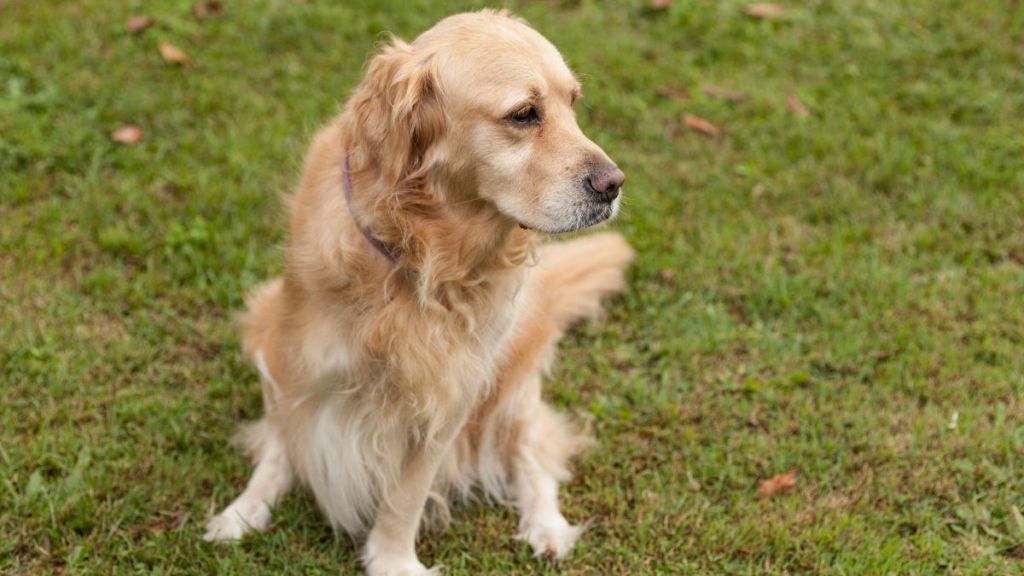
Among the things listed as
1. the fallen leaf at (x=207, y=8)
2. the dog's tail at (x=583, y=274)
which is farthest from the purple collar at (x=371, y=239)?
the fallen leaf at (x=207, y=8)

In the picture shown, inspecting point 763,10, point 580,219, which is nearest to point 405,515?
point 580,219

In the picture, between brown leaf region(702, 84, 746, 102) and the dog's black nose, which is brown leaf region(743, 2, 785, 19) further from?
the dog's black nose

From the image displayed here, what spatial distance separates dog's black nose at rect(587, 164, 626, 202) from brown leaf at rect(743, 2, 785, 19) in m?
4.16

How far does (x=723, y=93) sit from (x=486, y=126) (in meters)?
3.38

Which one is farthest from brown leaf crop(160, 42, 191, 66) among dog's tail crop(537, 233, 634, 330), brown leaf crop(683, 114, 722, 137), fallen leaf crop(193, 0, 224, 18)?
brown leaf crop(683, 114, 722, 137)

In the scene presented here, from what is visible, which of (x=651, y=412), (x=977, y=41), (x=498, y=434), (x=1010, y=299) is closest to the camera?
(x=498, y=434)

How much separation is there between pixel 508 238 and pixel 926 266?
8.40 ft

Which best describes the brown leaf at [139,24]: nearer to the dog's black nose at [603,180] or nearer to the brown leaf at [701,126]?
the brown leaf at [701,126]

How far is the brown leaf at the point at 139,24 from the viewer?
5.61 metres

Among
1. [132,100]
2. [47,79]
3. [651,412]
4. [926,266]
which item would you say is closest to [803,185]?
[926,266]

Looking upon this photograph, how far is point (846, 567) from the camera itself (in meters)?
3.27

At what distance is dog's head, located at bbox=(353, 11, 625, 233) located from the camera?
2.59m

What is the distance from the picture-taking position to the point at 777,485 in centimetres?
359

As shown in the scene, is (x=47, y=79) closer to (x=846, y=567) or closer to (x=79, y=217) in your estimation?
(x=79, y=217)
